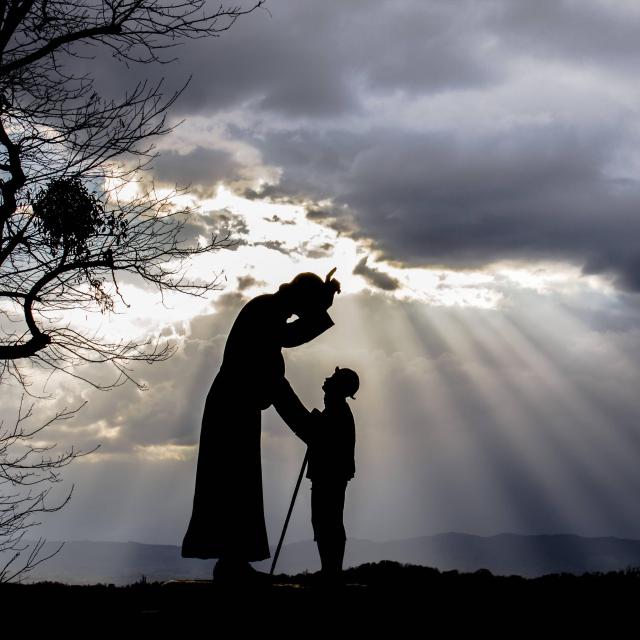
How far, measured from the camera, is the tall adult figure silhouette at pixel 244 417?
744cm

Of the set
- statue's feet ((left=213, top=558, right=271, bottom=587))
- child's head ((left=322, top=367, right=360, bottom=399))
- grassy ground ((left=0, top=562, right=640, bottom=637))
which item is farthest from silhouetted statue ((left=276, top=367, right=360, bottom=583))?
statue's feet ((left=213, top=558, right=271, bottom=587))

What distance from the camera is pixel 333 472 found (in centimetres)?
995

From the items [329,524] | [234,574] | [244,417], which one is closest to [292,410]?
[244,417]

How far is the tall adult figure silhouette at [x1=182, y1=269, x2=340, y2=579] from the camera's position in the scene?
7438mm

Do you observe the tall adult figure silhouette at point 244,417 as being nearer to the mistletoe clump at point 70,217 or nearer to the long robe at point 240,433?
the long robe at point 240,433

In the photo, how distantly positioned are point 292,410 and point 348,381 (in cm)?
215

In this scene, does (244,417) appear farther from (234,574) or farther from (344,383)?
(344,383)

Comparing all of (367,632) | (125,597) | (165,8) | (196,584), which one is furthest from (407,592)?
(165,8)

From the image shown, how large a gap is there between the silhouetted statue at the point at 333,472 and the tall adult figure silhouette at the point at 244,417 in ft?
6.14

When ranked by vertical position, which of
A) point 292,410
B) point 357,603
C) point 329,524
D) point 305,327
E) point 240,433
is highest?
point 305,327

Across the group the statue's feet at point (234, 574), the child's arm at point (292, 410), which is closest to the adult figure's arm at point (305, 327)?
the child's arm at point (292, 410)

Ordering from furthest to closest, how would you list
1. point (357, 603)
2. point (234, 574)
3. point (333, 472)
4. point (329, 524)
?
point (333, 472) < point (329, 524) < point (357, 603) < point (234, 574)

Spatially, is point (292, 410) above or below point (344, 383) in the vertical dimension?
below

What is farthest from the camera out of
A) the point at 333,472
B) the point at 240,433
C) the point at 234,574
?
the point at 333,472
